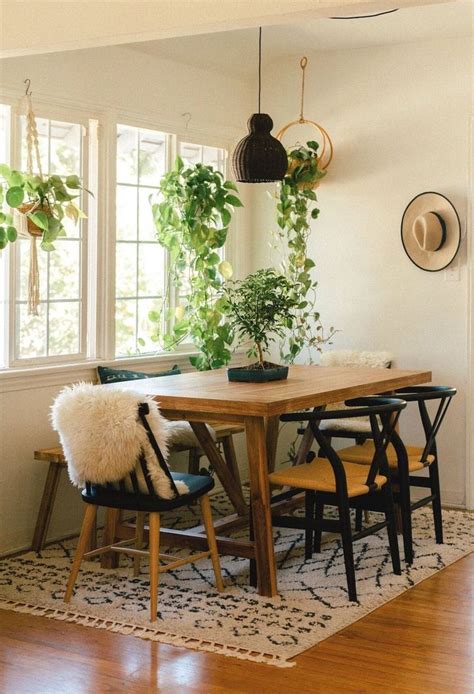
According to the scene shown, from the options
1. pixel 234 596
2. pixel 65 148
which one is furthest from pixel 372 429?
pixel 65 148

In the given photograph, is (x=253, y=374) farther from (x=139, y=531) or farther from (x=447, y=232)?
(x=447, y=232)

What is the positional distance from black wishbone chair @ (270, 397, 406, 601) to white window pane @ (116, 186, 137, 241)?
1.86 metres

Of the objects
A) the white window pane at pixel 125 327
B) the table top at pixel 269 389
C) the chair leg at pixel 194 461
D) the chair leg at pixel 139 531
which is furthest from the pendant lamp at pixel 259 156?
the chair leg at pixel 139 531

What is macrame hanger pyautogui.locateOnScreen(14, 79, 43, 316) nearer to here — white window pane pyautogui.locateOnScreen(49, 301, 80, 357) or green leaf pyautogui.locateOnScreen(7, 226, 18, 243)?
green leaf pyautogui.locateOnScreen(7, 226, 18, 243)

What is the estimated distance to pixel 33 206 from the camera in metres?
4.80

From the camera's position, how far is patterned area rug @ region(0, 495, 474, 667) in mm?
3785

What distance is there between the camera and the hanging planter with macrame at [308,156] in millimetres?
6352

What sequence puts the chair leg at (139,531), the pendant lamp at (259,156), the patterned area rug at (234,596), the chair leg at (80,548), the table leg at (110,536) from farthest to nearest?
the pendant lamp at (259,156) < the table leg at (110,536) < the chair leg at (139,531) < the chair leg at (80,548) < the patterned area rug at (234,596)

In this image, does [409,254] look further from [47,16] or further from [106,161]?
[47,16]

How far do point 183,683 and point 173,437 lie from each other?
2.22 m

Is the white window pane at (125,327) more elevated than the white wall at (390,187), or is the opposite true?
the white wall at (390,187)

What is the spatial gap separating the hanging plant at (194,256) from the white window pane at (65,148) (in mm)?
640

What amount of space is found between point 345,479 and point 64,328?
77.6 inches

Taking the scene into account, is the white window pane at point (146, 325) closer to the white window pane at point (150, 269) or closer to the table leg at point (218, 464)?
the white window pane at point (150, 269)
